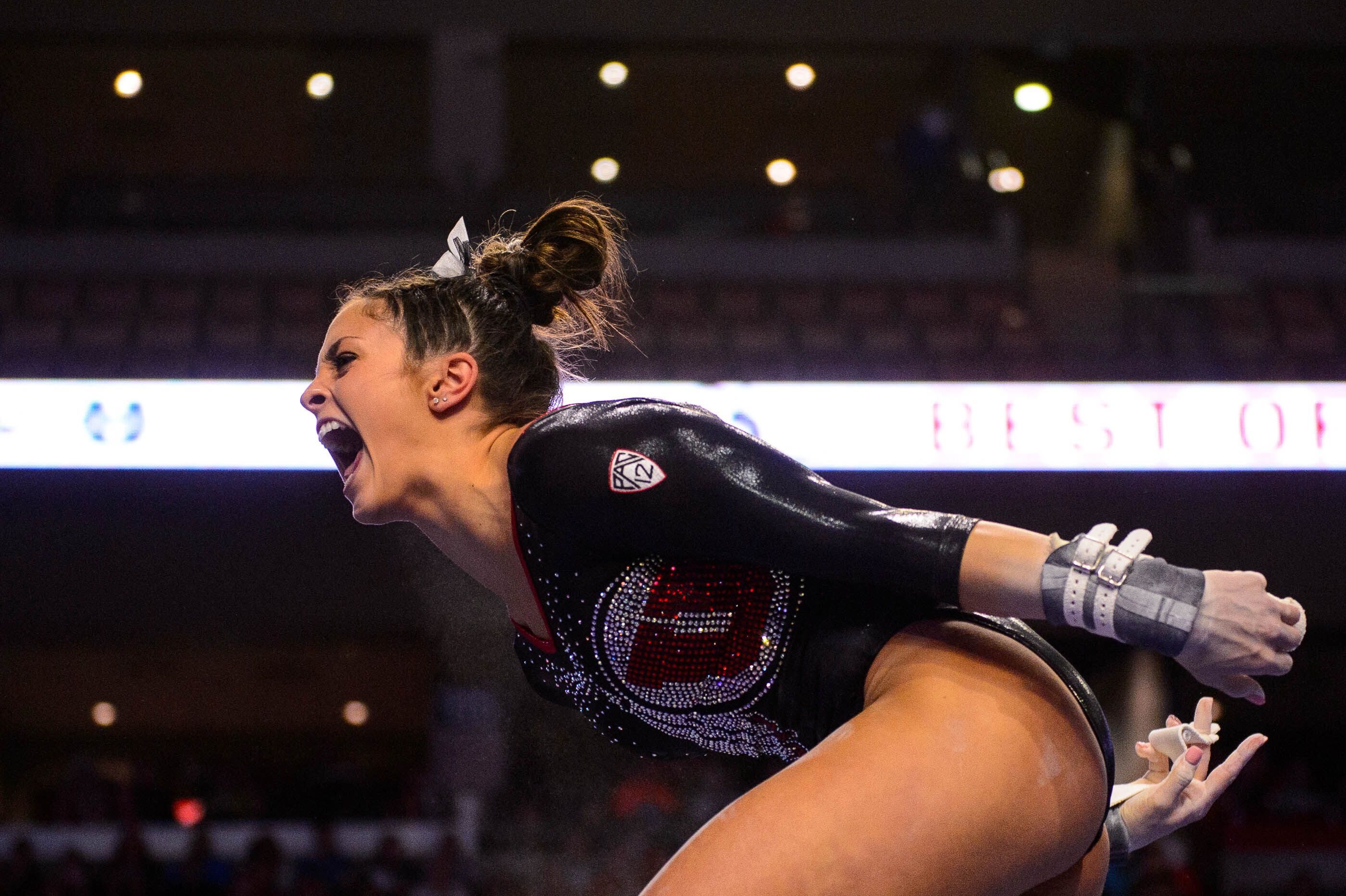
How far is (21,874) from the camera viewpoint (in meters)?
4.59

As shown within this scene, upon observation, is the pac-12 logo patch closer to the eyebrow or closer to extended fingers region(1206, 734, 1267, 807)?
the eyebrow

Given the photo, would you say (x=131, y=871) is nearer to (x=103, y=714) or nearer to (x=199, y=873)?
(x=199, y=873)

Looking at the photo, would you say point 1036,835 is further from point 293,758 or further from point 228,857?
point 293,758

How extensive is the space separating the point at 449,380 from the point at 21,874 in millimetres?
4290

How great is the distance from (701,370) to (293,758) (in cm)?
449

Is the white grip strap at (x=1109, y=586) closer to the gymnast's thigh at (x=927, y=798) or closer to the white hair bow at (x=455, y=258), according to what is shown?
the gymnast's thigh at (x=927, y=798)

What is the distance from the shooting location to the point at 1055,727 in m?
1.08

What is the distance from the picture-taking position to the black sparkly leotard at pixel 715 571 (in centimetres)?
105

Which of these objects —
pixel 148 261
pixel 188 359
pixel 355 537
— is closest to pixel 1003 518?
pixel 355 537

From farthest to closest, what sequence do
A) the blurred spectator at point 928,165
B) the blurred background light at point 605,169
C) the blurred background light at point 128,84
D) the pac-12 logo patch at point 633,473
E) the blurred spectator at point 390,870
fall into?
the blurred background light at point 128,84, the blurred background light at point 605,169, the blurred spectator at point 928,165, the blurred spectator at point 390,870, the pac-12 logo patch at point 633,473

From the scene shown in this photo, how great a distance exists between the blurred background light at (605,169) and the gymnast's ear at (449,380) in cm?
542

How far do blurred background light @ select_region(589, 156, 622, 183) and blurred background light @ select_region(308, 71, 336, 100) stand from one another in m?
1.54

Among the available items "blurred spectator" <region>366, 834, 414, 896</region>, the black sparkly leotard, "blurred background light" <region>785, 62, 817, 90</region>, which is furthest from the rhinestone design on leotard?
"blurred background light" <region>785, 62, 817, 90</region>

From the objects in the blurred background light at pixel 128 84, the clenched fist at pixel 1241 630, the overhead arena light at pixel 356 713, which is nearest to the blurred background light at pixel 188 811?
the overhead arena light at pixel 356 713
